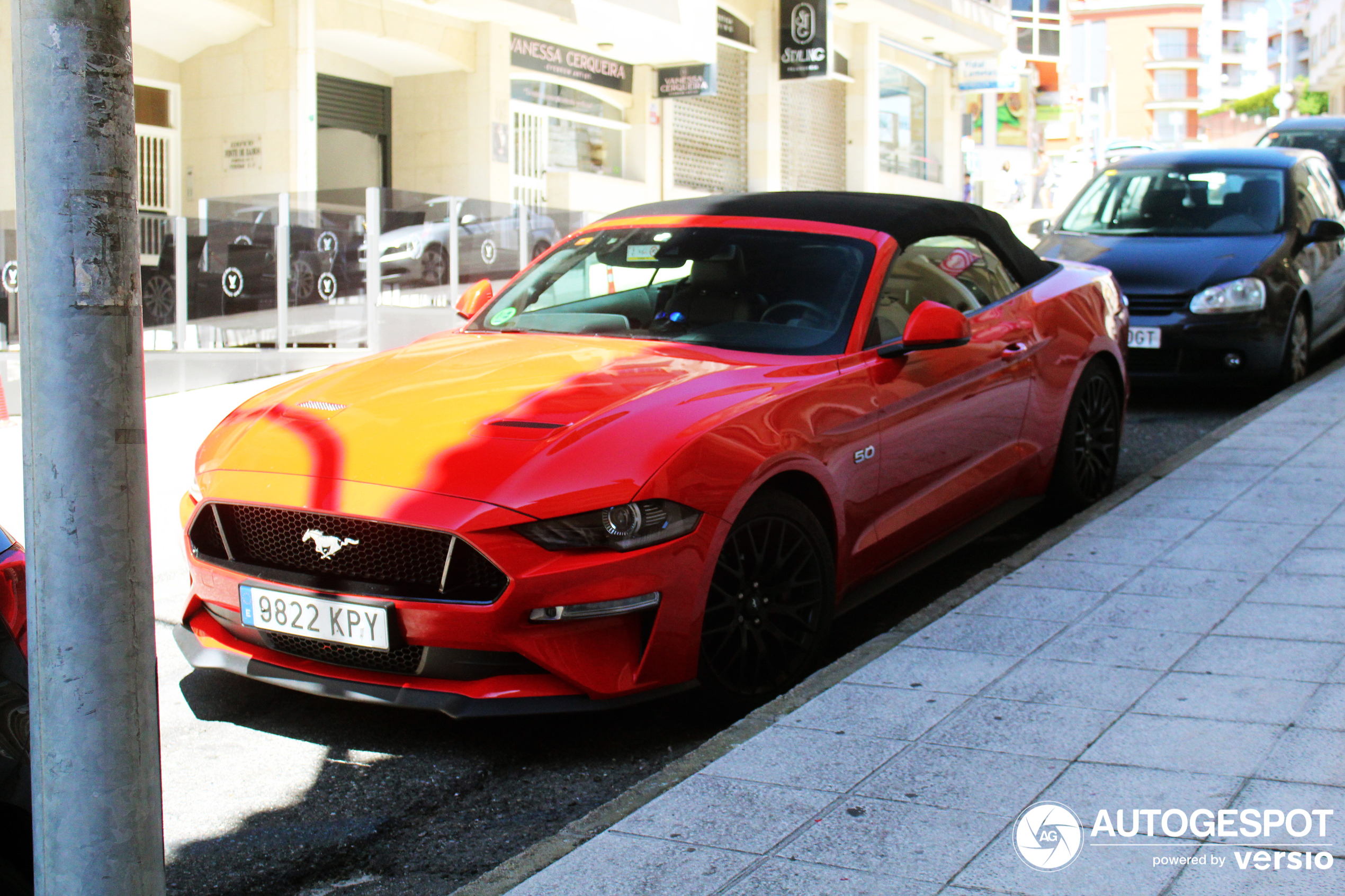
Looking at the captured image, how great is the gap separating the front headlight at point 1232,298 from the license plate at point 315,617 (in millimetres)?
6661

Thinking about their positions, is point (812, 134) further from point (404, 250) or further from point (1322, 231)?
point (1322, 231)

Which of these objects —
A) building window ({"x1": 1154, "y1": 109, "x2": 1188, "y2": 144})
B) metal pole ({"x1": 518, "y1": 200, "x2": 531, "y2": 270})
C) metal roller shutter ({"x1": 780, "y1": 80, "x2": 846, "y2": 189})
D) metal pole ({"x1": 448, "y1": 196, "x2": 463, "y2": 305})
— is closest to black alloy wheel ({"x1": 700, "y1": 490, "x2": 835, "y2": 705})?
metal pole ({"x1": 448, "y1": 196, "x2": 463, "y2": 305})

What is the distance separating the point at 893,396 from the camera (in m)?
4.66

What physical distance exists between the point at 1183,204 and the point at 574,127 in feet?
47.3

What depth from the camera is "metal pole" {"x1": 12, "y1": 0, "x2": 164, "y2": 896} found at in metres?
2.15

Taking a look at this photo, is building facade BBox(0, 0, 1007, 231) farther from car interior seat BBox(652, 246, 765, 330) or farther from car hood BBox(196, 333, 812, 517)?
car hood BBox(196, 333, 812, 517)

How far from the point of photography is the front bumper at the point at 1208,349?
28.6ft

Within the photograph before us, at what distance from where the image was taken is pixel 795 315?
4754mm

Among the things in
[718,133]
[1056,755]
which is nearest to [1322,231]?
[1056,755]

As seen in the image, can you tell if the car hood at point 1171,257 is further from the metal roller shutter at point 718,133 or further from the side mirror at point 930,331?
the metal roller shutter at point 718,133

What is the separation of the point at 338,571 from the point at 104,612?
4.63ft

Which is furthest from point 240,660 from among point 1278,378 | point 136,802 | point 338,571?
point 1278,378

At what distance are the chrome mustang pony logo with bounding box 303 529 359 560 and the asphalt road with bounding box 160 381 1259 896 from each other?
0.57 m

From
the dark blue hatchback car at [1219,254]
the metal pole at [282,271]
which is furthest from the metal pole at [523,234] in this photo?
→ the dark blue hatchback car at [1219,254]
